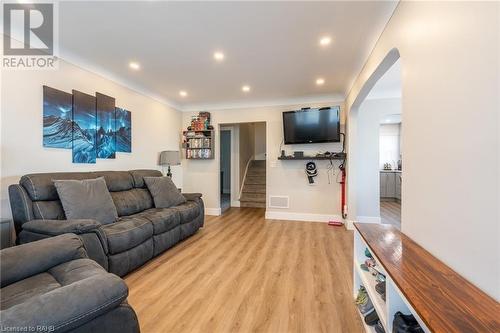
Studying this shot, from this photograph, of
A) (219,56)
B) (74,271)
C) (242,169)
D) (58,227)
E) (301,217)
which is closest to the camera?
(74,271)

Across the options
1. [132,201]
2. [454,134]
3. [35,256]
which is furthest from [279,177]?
[35,256]

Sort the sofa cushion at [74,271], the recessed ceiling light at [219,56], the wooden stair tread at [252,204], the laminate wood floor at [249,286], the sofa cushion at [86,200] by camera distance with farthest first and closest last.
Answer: the wooden stair tread at [252,204], the recessed ceiling light at [219,56], the sofa cushion at [86,200], the laminate wood floor at [249,286], the sofa cushion at [74,271]

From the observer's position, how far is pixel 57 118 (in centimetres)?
268

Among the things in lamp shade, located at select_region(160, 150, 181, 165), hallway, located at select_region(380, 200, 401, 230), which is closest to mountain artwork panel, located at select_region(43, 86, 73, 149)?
lamp shade, located at select_region(160, 150, 181, 165)

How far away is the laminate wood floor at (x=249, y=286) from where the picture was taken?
1.70m

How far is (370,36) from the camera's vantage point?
2369mm

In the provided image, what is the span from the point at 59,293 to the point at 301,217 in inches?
169

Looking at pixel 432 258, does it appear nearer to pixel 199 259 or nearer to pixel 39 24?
pixel 199 259

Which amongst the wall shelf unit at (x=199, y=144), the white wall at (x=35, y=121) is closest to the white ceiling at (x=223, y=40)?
the white wall at (x=35, y=121)

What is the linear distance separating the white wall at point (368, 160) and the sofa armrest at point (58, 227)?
13.9 feet

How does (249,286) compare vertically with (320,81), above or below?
below

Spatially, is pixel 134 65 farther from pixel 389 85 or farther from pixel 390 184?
pixel 390 184

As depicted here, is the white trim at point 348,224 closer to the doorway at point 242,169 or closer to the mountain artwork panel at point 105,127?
the doorway at point 242,169

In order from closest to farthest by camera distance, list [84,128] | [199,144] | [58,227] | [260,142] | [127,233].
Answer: [58,227] < [127,233] < [84,128] < [199,144] < [260,142]
